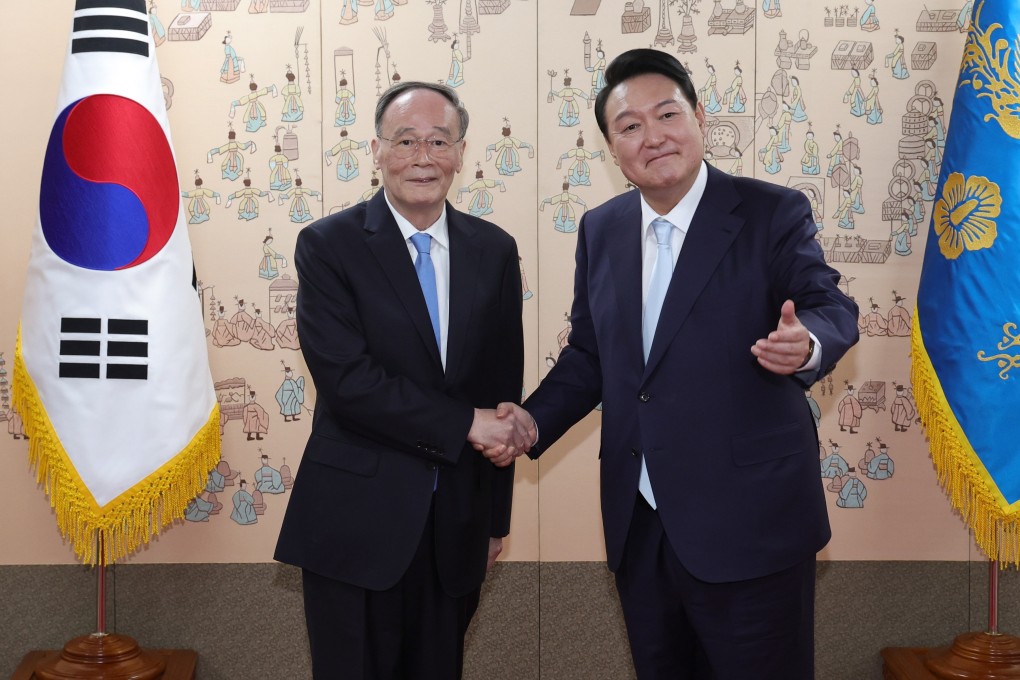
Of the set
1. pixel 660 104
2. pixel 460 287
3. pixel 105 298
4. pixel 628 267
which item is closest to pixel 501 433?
pixel 460 287

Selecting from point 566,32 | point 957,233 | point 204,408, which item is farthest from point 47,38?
point 957,233

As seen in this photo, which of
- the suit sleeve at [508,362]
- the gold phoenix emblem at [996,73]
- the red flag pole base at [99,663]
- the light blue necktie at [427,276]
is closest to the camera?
the light blue necktie at [427,276]

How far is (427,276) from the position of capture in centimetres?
257

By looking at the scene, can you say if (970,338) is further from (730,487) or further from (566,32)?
(566,32)

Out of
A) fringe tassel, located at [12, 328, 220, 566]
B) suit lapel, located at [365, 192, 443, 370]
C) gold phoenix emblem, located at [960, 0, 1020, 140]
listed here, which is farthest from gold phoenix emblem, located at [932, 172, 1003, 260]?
fringe tassel, located at [12, 328, 220, 566]

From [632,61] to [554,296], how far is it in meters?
1.47

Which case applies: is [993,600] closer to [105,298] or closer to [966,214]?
[966,214]

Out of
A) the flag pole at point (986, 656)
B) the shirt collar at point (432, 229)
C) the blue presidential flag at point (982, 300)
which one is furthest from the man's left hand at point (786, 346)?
the flag pole at point (986, 656)

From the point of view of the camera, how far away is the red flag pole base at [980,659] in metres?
3.53

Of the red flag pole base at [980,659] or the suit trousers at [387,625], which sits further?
the red flag pole base at [980,659]

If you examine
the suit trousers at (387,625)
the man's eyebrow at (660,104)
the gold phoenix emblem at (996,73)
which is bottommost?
the suit trousers at (387,625)

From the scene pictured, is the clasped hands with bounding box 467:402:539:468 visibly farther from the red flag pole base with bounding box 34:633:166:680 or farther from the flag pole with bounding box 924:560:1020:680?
the flag pole with bounding box 924:560:1020:680

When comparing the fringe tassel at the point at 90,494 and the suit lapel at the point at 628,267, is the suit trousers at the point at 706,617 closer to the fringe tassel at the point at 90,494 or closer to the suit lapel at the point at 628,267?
the suit lapel at the point at 628,267

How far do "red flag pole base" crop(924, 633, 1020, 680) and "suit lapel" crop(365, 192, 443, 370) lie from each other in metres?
2.32
